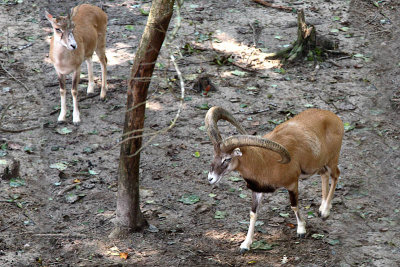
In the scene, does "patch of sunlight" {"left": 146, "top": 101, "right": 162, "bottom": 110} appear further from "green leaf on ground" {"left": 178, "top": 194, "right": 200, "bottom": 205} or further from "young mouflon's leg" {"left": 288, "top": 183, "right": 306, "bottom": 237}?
"young mouflon's leg" {"left": 288, "top": 183, "right": 306, "bottom": 237}

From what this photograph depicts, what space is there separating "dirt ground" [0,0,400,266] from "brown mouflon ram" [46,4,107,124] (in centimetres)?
45

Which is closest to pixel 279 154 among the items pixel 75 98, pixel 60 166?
pixel 60 166

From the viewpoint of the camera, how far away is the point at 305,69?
11922mm

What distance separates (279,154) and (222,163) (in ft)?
2.26

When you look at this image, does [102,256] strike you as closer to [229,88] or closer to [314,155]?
[314,155]

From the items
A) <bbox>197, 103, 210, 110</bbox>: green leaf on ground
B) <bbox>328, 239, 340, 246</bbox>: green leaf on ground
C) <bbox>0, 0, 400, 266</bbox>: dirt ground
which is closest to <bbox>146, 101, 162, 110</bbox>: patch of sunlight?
<bbox>0, 0, 400, 266</bbox>: dirt ground

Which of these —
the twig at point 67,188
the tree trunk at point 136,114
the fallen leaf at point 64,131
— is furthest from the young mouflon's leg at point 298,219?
the fallen leaf at point 64,131

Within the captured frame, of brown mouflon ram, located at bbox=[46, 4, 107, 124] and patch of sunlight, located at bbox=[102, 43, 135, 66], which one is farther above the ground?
brown mouflon ram, located at bbox=[46, 4, 107, 124]

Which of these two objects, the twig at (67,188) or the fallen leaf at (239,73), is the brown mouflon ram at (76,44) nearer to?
the twig at (67,188)

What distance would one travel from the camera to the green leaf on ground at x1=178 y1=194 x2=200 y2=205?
8.17 m

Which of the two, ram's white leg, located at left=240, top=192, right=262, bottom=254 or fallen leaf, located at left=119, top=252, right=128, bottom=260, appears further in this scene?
ram's white leg, located at left=240, top=192, right=262, bottom=254

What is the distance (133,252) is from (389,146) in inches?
185

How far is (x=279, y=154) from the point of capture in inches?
263

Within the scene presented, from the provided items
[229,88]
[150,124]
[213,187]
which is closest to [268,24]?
[229,88]
